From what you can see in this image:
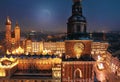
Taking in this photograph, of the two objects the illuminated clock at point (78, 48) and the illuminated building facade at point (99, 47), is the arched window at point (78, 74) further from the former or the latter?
the illuminated building facade at point (99, 47)

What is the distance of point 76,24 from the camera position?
86.5 ft

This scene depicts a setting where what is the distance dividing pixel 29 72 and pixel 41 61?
4.98 metres

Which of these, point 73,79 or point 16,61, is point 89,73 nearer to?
point 73,79

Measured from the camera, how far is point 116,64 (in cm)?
5341

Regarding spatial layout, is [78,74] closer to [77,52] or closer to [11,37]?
[77,52]

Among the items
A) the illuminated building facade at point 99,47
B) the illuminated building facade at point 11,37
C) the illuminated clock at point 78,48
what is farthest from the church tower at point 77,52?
the illuminated building facade at point 99,47

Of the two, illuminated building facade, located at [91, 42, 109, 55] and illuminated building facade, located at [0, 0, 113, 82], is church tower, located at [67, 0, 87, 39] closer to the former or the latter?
illuminated building facade, located at [0, 0, 113, 82]

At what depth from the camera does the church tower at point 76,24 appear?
26281 millimetres

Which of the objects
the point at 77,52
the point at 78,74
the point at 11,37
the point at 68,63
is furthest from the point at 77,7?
the point at 11,37

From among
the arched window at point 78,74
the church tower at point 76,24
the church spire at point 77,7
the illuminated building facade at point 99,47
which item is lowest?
the arched window at point 78,74

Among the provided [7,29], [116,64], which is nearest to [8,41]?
[7,29]

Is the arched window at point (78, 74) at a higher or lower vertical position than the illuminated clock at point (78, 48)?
lower

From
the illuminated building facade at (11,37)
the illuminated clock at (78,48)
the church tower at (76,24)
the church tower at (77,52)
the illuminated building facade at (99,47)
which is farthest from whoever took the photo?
the illuminated building facade at (99,47)

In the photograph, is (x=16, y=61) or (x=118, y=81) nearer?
(x=16, y=61)
